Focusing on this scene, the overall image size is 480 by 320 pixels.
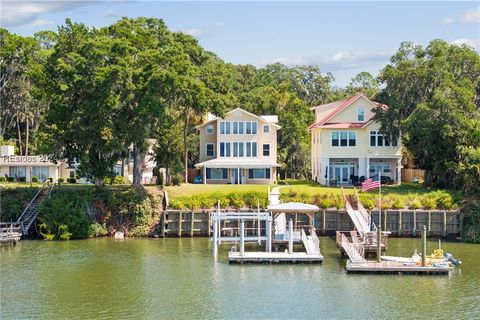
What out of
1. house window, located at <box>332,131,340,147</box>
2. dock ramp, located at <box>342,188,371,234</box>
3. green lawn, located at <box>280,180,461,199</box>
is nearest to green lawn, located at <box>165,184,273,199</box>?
green lawn, located at <box>280,180,461,199</box>

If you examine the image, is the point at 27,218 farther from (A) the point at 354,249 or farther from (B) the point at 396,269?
(B) the point at 396,269

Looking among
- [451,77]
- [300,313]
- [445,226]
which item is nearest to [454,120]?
[451,77]

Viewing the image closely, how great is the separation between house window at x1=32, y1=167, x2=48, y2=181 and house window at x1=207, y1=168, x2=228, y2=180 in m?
15.8

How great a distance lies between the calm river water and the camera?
3553 centimetres

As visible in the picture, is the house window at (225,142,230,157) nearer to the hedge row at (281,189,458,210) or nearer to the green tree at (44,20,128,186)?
the hedge row at (281,189,458,210)

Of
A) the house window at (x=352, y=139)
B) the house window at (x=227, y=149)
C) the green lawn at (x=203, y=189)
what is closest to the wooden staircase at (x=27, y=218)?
the green lawn at (x=203, y=189)

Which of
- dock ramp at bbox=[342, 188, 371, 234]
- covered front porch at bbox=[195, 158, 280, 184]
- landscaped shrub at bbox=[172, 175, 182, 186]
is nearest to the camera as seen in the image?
dock ramp at bbox=[342, 188, 371, 234]

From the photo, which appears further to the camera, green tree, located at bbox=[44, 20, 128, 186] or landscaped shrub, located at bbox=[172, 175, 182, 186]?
landscaped shrub, located at bbox=[172, 175, 182, 186]

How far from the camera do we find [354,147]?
7106 cm

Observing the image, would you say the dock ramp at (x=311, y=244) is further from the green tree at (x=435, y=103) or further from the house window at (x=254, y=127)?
the house window at (x=254, y=127)

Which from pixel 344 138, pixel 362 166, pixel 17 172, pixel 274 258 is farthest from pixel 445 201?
pixel 17 172

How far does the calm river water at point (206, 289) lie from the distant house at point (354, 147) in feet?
67.3

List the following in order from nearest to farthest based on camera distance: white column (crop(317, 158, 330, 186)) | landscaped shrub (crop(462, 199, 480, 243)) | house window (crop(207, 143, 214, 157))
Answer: landscaped shrub (crop(462, 199, 480, 243)) → white column (crop(317, 158, 330, 186)) → house window (crop(207, 143, 214, 157))

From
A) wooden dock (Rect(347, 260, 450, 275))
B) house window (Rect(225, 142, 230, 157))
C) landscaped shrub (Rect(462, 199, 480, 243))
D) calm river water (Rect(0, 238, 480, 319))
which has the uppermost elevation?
house window (Rect(225, 142, 230, 157))
